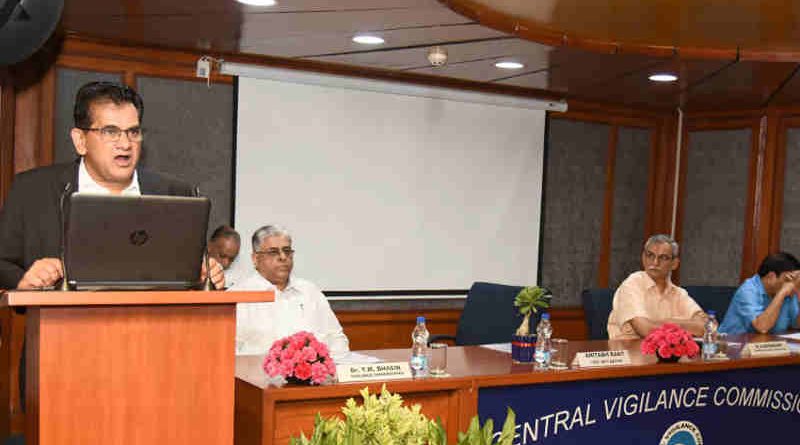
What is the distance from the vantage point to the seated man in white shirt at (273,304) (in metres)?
3.87

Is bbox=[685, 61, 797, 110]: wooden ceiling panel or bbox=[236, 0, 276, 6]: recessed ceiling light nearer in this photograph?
Answer: bbox=[236, 0, 276, 6]: recessed ceiling light

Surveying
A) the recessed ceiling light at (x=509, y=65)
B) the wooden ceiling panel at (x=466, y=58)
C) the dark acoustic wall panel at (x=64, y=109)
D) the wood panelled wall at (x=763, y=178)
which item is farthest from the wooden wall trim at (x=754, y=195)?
the dark acoustic wall panel at (x=64, y=109)

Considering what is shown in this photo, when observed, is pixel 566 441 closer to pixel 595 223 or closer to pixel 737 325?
pixel 737 325

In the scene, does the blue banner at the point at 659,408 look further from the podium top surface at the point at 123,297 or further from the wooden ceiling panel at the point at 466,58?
the wooden ceiling panel at the point at 466,58

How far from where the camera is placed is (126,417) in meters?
1.67

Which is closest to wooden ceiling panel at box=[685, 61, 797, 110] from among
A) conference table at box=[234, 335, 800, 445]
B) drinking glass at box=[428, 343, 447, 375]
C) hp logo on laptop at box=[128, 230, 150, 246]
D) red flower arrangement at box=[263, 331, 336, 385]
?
conference table at box=[234, 335, 800, 445]

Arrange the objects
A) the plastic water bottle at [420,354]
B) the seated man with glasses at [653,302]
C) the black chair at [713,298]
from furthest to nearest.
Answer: the black chair at [713,298]
the seated man with glasses at [653,302]
the plastic water bottle at [420,354]

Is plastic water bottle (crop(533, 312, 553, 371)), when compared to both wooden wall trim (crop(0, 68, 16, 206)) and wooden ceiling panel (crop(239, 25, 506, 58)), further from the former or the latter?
wooden wall trim (crop(0, 68, 16, 206))

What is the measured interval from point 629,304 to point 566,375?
1302mm

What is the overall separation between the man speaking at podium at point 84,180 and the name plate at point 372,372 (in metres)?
0.95

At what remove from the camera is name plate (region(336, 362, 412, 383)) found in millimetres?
2914

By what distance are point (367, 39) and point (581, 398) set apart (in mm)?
2394

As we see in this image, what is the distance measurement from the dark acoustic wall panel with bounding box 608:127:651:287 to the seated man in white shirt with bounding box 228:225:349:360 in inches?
157

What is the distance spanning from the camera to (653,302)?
478 cm
